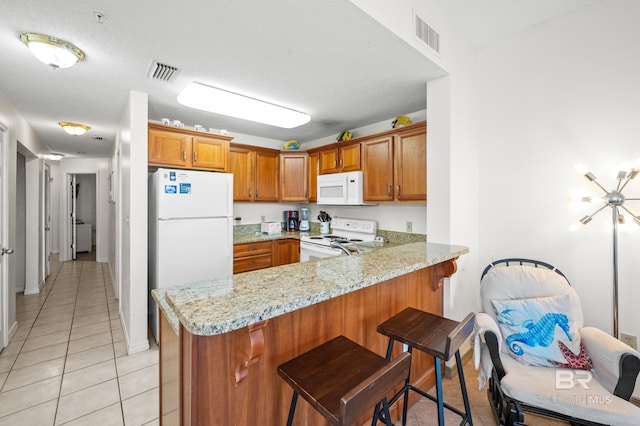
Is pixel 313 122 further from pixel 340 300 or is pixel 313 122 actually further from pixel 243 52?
pixel 340 300

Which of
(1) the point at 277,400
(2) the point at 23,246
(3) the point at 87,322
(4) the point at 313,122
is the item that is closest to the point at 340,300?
(1) the point at 277,400

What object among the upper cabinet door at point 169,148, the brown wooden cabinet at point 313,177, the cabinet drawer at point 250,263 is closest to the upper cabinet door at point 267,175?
the brown wooden cabinet at point 313,177

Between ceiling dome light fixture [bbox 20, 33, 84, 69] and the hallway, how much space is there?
2.26 m

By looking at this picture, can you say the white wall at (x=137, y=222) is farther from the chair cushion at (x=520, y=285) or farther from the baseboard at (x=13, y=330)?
the chair cushion at (x=520, y=285)

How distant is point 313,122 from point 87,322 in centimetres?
354

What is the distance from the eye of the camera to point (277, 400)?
3.97 ft

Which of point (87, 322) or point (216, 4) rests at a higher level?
point (216, 4)

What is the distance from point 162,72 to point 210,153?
3.51ft

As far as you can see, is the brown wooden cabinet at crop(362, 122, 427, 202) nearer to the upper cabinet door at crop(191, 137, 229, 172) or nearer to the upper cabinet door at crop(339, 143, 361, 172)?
the upper cabinet door at crop(339, 143, 361, 172)

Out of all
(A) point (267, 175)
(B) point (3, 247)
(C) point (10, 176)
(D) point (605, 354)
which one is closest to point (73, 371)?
(B) point (3, 247)

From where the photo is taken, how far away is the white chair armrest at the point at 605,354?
1.48 meters

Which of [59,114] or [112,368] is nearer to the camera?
[112,368]

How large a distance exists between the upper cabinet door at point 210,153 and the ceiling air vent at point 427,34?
2292 mm

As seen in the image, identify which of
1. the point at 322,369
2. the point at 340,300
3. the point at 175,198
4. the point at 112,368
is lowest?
the point at 112,368
